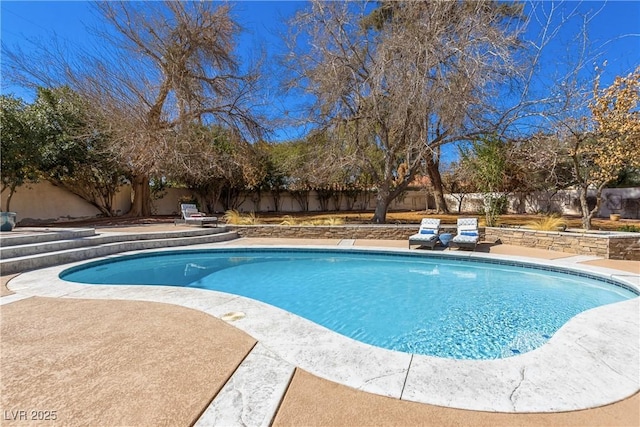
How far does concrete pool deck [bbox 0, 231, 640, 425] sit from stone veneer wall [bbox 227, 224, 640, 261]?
5.47m

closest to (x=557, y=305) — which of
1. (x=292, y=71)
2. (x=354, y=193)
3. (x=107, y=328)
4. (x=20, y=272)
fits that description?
(x=107, y=328)

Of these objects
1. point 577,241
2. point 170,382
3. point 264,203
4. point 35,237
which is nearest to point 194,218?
point 35,237

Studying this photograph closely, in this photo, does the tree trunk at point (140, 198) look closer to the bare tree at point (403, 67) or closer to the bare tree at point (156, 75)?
the bare tree at point (156, 75)

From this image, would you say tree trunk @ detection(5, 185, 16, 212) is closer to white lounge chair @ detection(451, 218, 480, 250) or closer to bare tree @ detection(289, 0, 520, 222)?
bare tree @ detection(289, 0, 520, 222)

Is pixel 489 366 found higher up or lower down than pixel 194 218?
lower down

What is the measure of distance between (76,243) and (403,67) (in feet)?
34.7

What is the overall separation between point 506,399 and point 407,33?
10706 millimetres

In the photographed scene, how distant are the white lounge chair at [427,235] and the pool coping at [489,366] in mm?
4947

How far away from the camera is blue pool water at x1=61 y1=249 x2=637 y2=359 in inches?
161

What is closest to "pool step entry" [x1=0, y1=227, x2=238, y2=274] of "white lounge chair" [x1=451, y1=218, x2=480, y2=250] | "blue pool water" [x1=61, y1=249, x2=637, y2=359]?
"blue pool water" [x1=61, y1=249, x2=637, y2=359]

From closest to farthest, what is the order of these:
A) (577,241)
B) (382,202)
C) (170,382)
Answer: (170,382) → (577,241) → (382,202)

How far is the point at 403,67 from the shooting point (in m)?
10.1

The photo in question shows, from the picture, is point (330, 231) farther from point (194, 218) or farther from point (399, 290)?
point (194, 218)

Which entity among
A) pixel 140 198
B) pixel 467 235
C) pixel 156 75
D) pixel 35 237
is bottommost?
pixel 467 235
